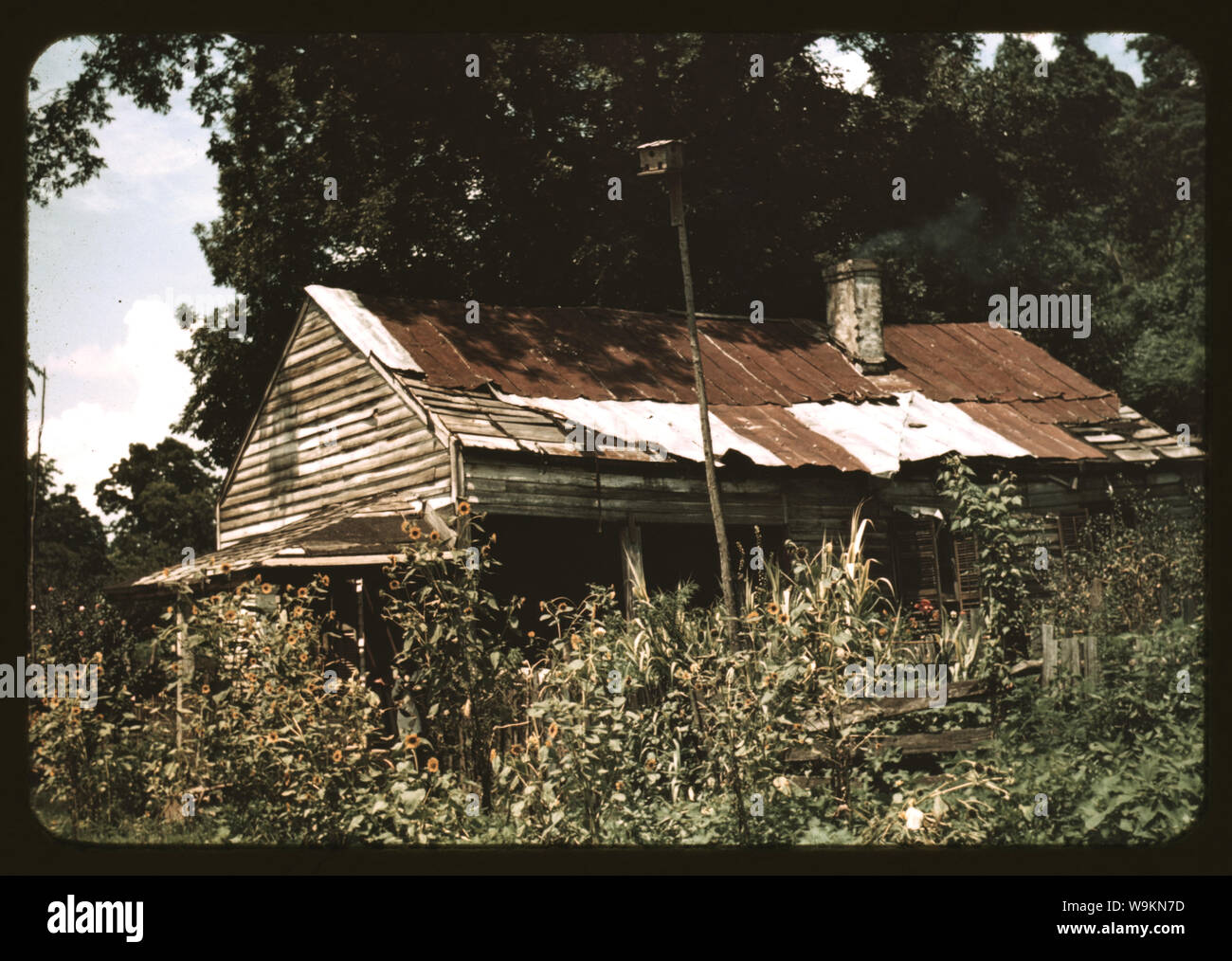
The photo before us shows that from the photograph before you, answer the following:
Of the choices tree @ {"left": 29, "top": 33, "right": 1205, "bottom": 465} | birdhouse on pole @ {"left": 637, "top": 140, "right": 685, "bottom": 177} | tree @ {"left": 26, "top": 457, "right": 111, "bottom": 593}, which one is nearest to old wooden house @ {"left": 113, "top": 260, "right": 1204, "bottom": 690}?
tree @ {"left": 26, "top": 457, "right": 111, "bottom": 593}

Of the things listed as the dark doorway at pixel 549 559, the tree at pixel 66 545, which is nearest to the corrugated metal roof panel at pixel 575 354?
the dark doorway at pixel 549 559

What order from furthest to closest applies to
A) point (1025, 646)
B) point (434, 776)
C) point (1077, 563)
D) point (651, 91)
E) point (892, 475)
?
1. point (651, 91)
2. point (892, 475)
3. point (1077, 563)
4. point (1025, 646)
5. point (434, 776)

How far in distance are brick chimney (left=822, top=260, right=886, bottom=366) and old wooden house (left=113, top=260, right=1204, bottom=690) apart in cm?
6

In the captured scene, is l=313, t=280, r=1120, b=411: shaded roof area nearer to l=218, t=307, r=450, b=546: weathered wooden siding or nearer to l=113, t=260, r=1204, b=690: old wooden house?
l=113, t=260, r=1204, b=690: old wooden house

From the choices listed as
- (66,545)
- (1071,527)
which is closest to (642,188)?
(1071,527)

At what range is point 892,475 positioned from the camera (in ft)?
43.7

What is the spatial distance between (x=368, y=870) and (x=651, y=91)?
12.0 m

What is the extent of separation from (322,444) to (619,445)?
4235 mm

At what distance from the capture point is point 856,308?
16.3 m

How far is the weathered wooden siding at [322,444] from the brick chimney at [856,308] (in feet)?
21.4

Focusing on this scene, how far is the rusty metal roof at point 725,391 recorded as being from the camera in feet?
39.3

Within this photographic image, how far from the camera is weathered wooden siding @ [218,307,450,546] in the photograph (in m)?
12.6

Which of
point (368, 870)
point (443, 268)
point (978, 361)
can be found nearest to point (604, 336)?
point (443, 268)
